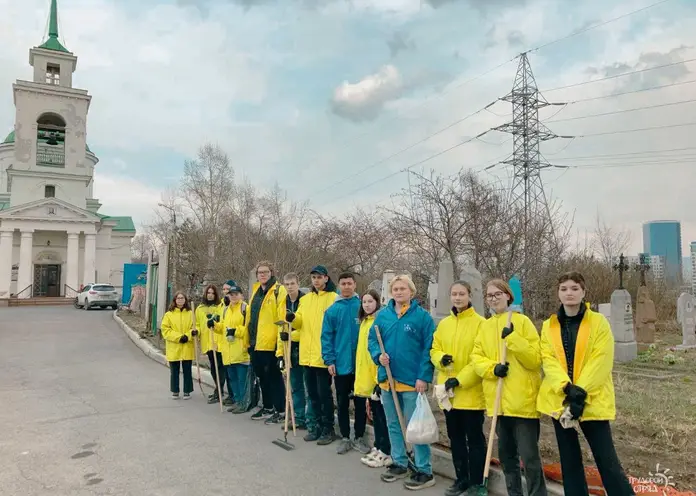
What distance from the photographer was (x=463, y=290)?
436cm

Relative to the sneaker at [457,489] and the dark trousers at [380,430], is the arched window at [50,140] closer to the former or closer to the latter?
the dark trousers at [380,430]

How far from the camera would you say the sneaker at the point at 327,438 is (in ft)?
19.0

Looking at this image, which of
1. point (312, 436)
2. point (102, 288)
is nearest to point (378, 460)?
point (312, 436)

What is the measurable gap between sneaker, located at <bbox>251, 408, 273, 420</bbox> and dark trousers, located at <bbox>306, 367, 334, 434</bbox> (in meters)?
1.22

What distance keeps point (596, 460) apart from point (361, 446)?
2.72 meters

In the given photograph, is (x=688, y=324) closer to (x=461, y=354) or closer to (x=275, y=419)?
(x=275, y=419)

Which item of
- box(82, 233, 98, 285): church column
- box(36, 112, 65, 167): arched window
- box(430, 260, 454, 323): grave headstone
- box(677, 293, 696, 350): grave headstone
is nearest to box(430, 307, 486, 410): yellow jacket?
box(430, 260, 454, 323): grave headstone

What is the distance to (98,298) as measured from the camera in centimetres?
3017

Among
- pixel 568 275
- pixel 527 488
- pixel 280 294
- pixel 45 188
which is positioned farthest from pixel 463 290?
pixel 45 188

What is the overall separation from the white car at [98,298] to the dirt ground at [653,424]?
28056 mm

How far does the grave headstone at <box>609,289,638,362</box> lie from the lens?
1239 centimetres

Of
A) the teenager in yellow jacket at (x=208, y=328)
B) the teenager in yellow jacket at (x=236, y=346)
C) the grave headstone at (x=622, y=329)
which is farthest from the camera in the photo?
the grave headstone at (x=622, y=329)

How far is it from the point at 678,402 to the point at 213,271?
16516 mm

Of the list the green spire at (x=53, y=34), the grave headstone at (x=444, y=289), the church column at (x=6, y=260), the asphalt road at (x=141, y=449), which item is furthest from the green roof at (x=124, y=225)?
the grave headstone at (x=444, y=289)
